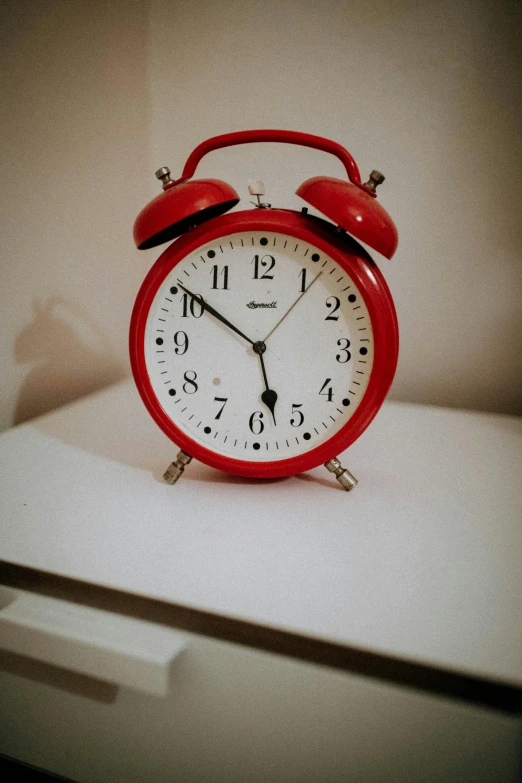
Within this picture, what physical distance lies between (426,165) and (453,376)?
1.26ft

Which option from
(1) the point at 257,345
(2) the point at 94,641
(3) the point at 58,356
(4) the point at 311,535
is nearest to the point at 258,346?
(1) the point at 257,345

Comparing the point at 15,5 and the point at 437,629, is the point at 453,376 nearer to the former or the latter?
the point at 437,629

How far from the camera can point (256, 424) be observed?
0.67 m

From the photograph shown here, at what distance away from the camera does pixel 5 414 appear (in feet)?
2.95

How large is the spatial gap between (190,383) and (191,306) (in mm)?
96

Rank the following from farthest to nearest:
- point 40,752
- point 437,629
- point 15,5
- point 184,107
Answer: point 184,107
point 15,5
point 40,752
point 437,629

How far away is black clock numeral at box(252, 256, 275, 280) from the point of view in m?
0.64

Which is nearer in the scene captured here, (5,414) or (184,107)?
(5,414)

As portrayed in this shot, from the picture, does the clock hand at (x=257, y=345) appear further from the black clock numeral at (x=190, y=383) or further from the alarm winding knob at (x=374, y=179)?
the alarm winding knob at (x=374, y=179)

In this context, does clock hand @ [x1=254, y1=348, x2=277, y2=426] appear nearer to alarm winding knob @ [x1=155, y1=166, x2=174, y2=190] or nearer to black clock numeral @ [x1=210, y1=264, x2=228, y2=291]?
black clock numeral @ [x1=210, y1=264, x2=228, y2=291]

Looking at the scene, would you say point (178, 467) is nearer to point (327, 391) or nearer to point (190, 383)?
point (190, 383)

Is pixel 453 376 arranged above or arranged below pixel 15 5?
below

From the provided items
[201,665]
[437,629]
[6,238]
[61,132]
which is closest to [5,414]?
[6,238]

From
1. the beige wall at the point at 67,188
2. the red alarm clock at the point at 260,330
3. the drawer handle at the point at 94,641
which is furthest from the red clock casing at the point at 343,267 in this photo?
the beige wall at the point at 67,188
